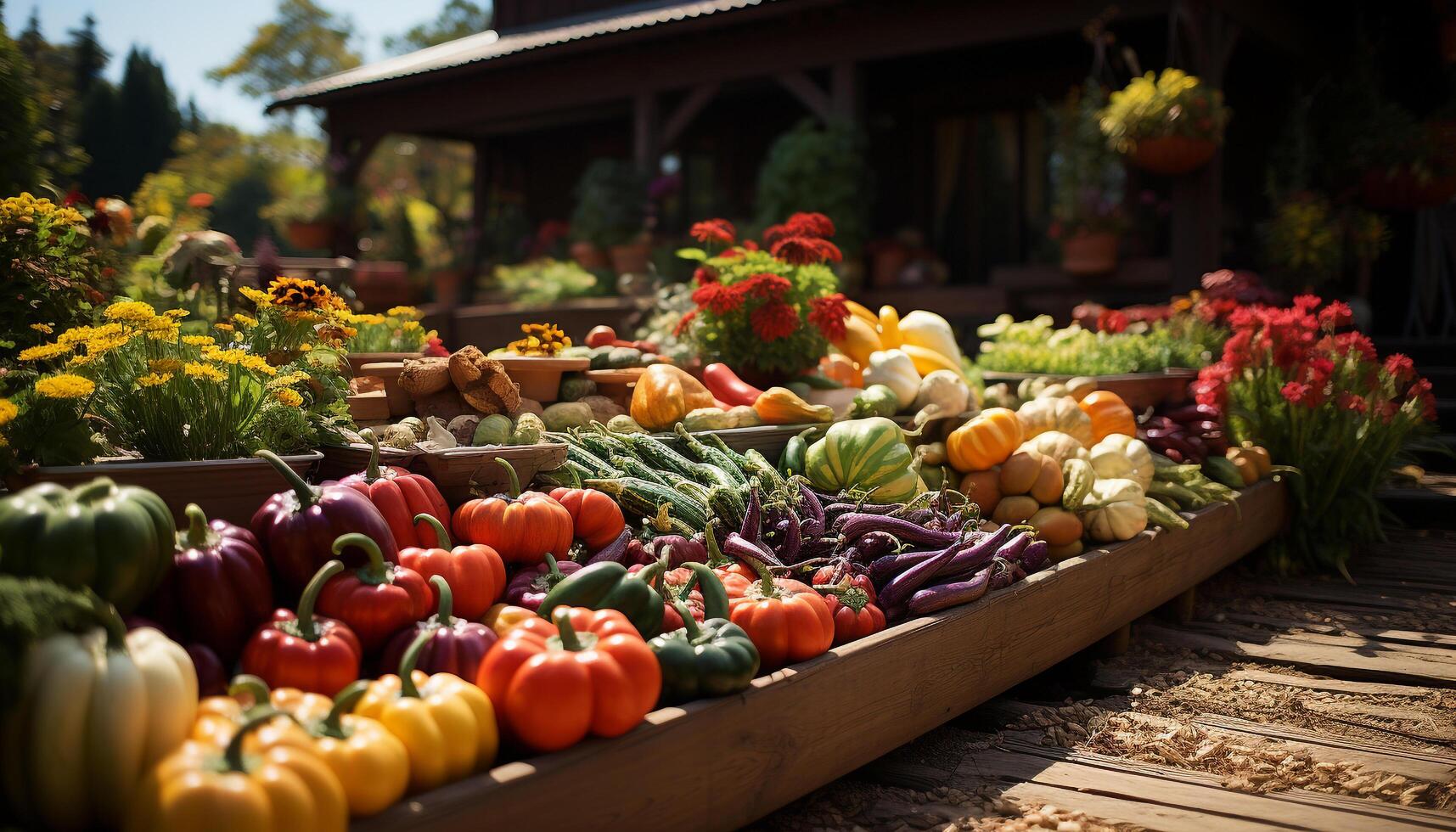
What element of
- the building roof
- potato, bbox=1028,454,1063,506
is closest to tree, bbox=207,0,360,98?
the building roof

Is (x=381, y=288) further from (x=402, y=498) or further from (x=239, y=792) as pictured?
(x=239, y=792)

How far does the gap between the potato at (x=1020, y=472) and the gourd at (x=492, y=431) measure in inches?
77.6

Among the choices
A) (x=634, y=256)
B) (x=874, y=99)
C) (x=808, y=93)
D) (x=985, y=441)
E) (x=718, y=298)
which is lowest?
(x=985, y=441)

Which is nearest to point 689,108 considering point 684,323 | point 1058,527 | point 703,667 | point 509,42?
point 509,42

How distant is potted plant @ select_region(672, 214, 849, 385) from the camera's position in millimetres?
4719

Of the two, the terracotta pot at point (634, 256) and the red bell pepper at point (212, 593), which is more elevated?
the terracotta pot at point (634, 256)

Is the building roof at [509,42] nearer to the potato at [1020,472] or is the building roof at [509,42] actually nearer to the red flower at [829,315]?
the red flower at [829,315]

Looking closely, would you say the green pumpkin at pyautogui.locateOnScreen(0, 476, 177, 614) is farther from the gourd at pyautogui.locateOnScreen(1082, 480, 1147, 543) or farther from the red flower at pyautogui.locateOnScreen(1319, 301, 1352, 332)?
the red flower at pyautogui.locateOnScreen(1319, 301, 1352, 332)

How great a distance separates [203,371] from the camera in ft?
8.18

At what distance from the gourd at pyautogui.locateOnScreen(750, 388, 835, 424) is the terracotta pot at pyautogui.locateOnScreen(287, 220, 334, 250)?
33.0 ft

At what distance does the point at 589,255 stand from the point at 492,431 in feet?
25.0

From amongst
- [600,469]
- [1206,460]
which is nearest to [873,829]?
[600,469]

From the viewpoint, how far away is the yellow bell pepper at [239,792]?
1.46m

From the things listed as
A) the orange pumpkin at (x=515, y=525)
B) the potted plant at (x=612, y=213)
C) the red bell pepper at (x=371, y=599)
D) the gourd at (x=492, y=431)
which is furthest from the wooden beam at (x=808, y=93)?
the red bell pepper at (x=371, y=599)
